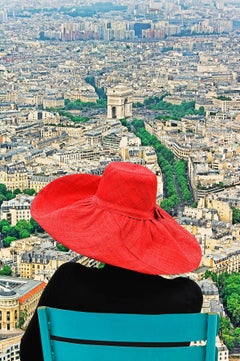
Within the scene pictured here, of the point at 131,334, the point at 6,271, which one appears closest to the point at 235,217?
the point at 6,271

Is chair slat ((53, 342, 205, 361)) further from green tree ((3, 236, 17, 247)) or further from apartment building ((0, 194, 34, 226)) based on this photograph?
apartment building ((0, 194, 34, 226))

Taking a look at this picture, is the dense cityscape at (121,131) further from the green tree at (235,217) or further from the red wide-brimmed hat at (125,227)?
the red wide-brimmed hat at (125,227)

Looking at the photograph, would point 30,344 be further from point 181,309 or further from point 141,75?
point 141,75

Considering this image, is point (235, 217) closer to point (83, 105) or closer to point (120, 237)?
point (120, 237)

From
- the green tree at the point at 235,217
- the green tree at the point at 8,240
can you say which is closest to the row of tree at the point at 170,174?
the green tree at the point at 235,217

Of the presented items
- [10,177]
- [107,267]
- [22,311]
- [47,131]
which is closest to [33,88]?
[47,131]
